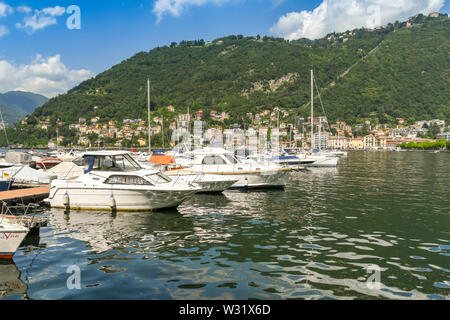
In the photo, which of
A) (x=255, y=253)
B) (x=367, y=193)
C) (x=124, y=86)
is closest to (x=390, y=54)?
A: (x=124, y=86)

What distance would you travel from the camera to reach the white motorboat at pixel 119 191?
47.5 feet

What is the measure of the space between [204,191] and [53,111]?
569 feet

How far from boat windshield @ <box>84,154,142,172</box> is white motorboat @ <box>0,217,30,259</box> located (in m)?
7.28

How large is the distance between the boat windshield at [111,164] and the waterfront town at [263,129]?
103192 mm

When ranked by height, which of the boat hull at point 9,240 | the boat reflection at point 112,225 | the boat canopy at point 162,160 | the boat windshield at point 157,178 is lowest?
the boat reflection at point 112,225

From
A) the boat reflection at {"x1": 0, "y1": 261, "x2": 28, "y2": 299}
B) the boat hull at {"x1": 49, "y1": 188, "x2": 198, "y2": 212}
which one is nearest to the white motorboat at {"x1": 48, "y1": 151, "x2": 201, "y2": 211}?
the boat hull at {"x1": 49, "y1": 188, "x2": 198, "y2": 212}

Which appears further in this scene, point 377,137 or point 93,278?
point 377,137

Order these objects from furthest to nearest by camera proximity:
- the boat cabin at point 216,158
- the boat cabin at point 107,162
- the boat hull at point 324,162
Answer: the boat hull at point 324,162 → the boat cabin at point 216,158 → the boat cabin at point 107,162

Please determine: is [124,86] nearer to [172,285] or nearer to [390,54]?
[390,54]

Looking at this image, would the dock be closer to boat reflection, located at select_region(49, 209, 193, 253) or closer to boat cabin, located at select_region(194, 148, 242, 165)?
boat reflection, located at select_region(49, 209, 193, 253)

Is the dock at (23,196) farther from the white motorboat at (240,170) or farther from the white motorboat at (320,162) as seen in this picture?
the white motorboat at (320,162)

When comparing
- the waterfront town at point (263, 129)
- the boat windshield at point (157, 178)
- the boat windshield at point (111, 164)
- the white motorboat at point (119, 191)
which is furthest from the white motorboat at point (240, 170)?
the waterfront town at point (263, 129)

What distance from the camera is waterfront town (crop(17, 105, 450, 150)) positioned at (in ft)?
453
